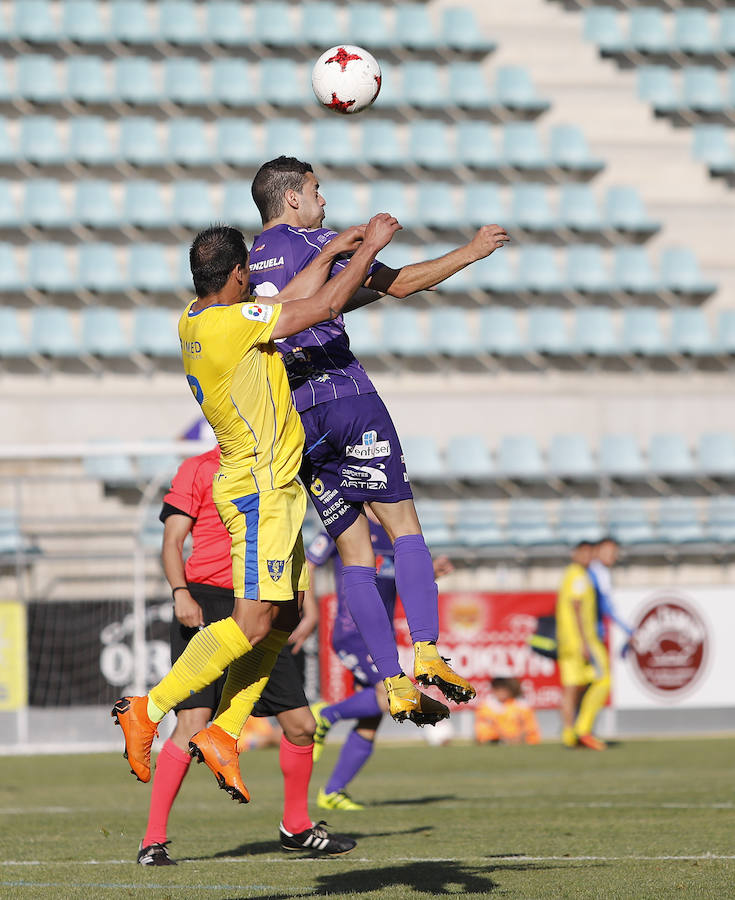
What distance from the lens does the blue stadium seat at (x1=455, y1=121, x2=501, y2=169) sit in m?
21.1

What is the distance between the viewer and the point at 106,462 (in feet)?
57.6

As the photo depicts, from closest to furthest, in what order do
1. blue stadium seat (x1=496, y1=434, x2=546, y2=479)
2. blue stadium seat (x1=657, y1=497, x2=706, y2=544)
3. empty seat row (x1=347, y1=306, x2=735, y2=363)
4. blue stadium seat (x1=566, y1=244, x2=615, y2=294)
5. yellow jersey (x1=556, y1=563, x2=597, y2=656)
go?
yellow jersey (x1=556, y1=563, x2=597, y2=656), blue stadium seat (x1=657, y1=497, x2=706, y2=544), blue stadium seat (x1=496, y1=434, x2=546, y2=479), empty seat row (x1=347, y1=306, x2=735, y2=363), blue stadium seat (x1=566, y1=244, x2=615, y2=294)

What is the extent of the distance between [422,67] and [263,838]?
16.6m

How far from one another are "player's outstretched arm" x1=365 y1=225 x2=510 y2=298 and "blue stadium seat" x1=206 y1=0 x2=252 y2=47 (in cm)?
1696

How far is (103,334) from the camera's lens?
18984 millimetres

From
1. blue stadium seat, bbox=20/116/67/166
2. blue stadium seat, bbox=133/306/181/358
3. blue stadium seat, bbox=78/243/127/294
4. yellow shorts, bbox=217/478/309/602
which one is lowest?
yellow shorts, bbox=217/478/309/602

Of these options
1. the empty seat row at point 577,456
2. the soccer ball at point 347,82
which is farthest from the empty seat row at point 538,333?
the soccer ball at point 347,82

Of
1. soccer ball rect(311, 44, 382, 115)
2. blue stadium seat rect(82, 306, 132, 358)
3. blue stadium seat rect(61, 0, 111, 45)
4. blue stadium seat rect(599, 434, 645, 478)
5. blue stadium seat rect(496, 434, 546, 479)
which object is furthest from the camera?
blue stadium seat rect(61, 0, 111, 45)

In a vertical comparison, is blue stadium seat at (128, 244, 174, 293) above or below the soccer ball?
above

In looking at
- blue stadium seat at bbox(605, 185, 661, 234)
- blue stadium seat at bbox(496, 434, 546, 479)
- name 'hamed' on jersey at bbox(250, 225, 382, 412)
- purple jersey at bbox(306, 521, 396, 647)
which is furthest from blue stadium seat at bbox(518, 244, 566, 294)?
name 'hamed' on jersey at bbox(250, 225, 382, 412)

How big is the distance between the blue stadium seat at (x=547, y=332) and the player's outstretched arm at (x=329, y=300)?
14956 millimetres

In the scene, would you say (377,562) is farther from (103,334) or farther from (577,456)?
(103,334)

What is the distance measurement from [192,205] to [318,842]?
1485cm

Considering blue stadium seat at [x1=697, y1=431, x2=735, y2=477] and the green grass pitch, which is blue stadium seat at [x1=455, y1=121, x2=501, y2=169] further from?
the green grass pitch
